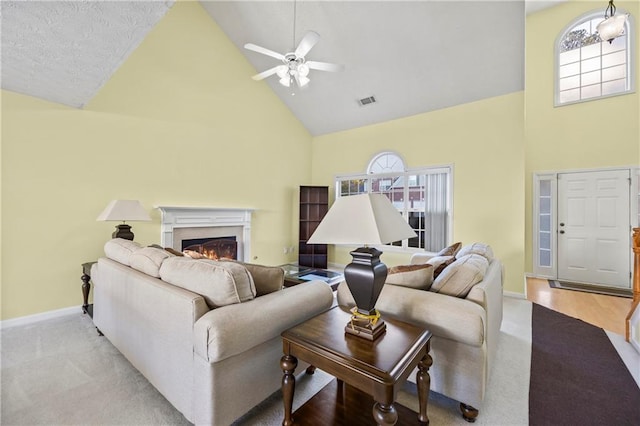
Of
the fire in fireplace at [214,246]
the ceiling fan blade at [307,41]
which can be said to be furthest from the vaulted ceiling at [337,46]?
the fire in fireplace at [214,246]

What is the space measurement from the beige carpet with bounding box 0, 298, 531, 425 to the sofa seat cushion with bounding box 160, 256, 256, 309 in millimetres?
736

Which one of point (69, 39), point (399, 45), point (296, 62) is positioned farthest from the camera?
point (399, 45)

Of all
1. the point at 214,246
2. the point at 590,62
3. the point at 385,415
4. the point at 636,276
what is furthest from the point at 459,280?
the point at 590,62

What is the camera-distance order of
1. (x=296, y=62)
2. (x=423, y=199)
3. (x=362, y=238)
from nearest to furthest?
1. (x=362, y=238)
2. (x=296, y=62)
3. (x=423, y=199)

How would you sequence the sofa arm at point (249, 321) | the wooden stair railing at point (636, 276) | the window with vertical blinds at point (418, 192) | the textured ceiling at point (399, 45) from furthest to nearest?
the window with vertical blinds at point (418, 192)
the textured ceiling at point (399, 45)
the wooden stair railing at point (636, 276)
the sofa arm at point (249, 321)

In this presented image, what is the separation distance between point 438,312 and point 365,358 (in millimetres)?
654

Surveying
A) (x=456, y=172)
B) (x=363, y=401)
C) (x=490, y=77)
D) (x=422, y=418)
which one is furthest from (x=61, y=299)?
(x=490, y=77)

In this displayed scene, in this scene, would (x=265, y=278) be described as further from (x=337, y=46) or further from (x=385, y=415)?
(x=337, y=46)

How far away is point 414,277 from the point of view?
1.73m

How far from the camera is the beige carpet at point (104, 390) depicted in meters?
1.48

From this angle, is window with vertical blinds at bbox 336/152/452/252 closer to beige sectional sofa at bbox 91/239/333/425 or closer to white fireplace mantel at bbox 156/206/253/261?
white fireplace mantel at bbox 156/206/253/261

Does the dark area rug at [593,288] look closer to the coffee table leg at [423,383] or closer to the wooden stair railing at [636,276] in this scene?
the wooden stair railing at [636,276]

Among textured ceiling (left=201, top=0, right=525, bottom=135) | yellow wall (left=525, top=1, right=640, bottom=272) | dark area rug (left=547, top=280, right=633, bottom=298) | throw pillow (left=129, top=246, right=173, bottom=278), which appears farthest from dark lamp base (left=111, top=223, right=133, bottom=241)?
yellow wall (left=525, top=1, right=640, bottom=272)

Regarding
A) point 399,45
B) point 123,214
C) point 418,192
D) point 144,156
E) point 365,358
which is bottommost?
point 365,358
